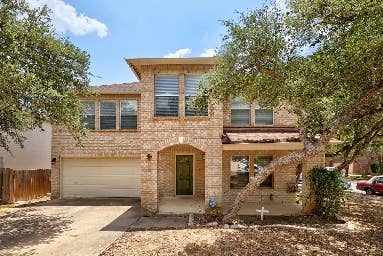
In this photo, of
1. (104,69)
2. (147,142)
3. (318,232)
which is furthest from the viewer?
(104,69)

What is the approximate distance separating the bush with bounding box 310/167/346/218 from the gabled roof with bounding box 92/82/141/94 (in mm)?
10831

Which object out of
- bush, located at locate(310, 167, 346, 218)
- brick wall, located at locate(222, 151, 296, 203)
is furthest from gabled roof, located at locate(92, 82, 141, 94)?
bush, located at locate(310, 167, 346, 218)

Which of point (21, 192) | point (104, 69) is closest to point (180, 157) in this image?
point (104, 69)

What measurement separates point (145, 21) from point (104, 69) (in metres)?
4.92

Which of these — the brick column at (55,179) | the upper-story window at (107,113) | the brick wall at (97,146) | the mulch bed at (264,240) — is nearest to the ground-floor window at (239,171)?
the mulch bed at (264,240)

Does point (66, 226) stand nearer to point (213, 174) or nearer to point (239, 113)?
point (213, 174)

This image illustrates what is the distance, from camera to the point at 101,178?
70.9 ft

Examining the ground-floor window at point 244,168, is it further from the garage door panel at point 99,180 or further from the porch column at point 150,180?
the garage door panel at point 99,180

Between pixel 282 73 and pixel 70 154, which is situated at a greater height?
pixel 282 73

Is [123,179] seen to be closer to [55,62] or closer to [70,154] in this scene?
[70,154]

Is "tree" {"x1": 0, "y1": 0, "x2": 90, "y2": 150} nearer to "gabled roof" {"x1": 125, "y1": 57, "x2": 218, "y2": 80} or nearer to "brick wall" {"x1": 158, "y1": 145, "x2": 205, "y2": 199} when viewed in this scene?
"gabled roof" {"x1": 125, "y1": 57, "x2": 218, "y2": 80}

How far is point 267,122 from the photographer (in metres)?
18.1

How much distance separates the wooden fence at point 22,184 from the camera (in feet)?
63.2

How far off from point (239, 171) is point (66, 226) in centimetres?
884
